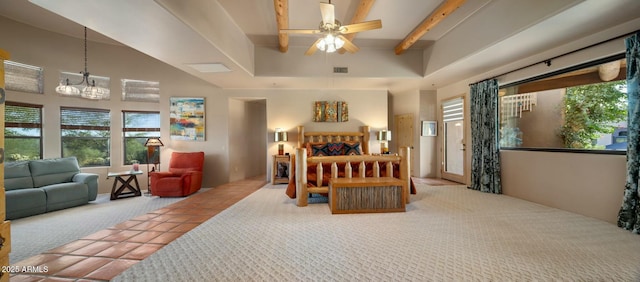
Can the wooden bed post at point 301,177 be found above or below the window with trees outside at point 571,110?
below

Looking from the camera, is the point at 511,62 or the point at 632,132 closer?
the point at 632,132

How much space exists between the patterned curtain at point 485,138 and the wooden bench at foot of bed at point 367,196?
8.47 ft

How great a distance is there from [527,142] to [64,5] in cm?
705

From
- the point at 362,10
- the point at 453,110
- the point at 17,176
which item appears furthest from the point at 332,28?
the point at 17,176

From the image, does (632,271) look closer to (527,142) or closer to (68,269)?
(527,142)

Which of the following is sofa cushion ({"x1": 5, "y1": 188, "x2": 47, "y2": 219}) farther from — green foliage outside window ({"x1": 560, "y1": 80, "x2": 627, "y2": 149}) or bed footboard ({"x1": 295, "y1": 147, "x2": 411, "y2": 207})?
green foliage outside window ({"x1": 560, "y1": 80, "x2": 627, "y2": 149})

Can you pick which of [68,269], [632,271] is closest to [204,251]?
A: [68,269]

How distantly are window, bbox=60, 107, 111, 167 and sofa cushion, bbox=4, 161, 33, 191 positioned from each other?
45.6 inches

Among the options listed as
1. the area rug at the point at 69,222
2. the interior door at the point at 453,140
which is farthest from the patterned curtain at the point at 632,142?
the area rug at the point at 69,222

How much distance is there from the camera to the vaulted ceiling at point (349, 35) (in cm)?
271

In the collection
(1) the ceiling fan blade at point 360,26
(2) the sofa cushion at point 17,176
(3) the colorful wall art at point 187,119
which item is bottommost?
(2) the sofa cushion at point 17,176

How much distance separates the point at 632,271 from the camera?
1937 mm

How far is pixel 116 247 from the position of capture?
2482 mm

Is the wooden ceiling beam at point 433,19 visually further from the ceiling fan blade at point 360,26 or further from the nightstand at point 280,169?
the nightstand at point 280,169
